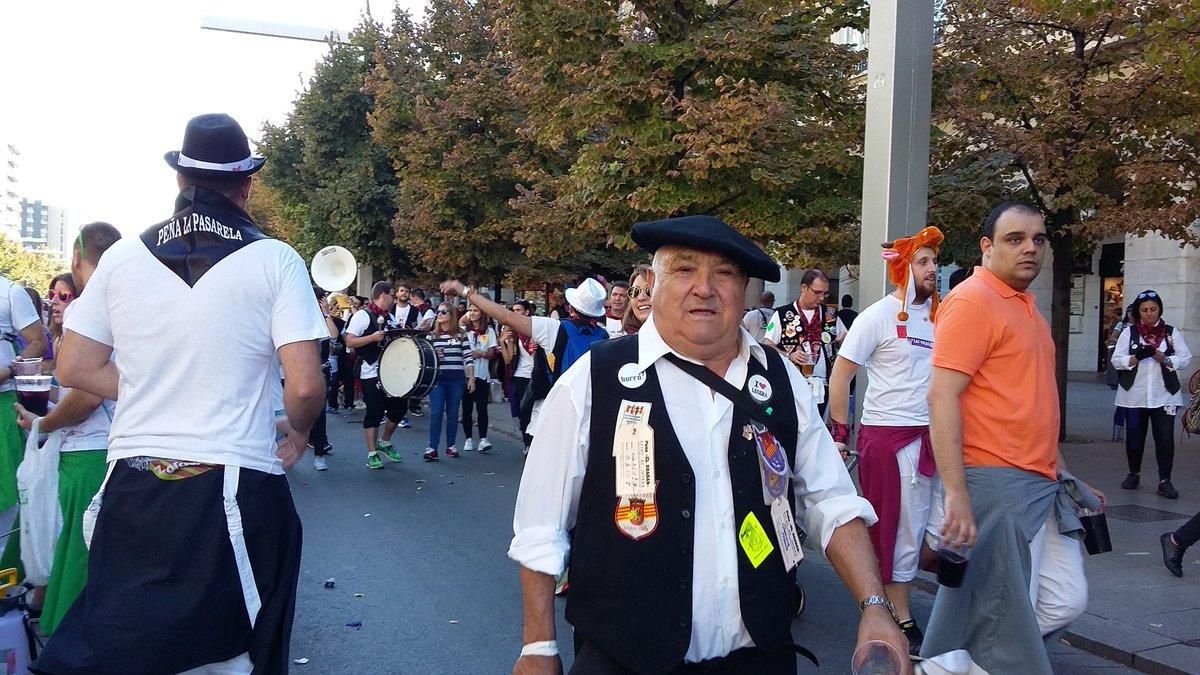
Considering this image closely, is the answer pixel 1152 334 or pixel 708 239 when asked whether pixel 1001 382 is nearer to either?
pixel 708 239

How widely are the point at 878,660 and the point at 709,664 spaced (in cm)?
38

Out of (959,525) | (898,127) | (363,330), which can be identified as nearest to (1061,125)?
(898,127)

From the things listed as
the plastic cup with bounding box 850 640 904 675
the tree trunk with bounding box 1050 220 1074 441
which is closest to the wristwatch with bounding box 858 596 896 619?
the plastic cup with bounding box 850 640 904 675

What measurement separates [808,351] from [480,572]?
3199 millimetres

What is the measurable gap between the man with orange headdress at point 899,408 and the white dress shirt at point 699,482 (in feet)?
8.88

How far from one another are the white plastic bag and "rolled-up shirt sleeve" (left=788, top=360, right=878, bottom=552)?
398cm

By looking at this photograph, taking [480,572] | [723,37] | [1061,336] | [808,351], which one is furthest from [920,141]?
[1061,336]

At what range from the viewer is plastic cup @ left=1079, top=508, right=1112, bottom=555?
13.1 feet

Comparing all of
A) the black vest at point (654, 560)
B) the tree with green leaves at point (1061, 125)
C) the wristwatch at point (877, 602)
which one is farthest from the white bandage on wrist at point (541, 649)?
the tree with green leaves at point (1061, 125)

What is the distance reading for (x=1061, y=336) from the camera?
43.8 ft

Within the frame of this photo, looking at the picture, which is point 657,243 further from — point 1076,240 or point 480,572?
point 1076,240

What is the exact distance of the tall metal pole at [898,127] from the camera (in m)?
7.49

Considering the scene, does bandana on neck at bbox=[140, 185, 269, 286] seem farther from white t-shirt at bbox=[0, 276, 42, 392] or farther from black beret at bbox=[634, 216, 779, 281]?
white t-shirt at bbox=[0, 276, 42, 392]

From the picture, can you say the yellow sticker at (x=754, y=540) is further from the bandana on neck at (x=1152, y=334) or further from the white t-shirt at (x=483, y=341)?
the white t-shirt at (x=483, y=341)
